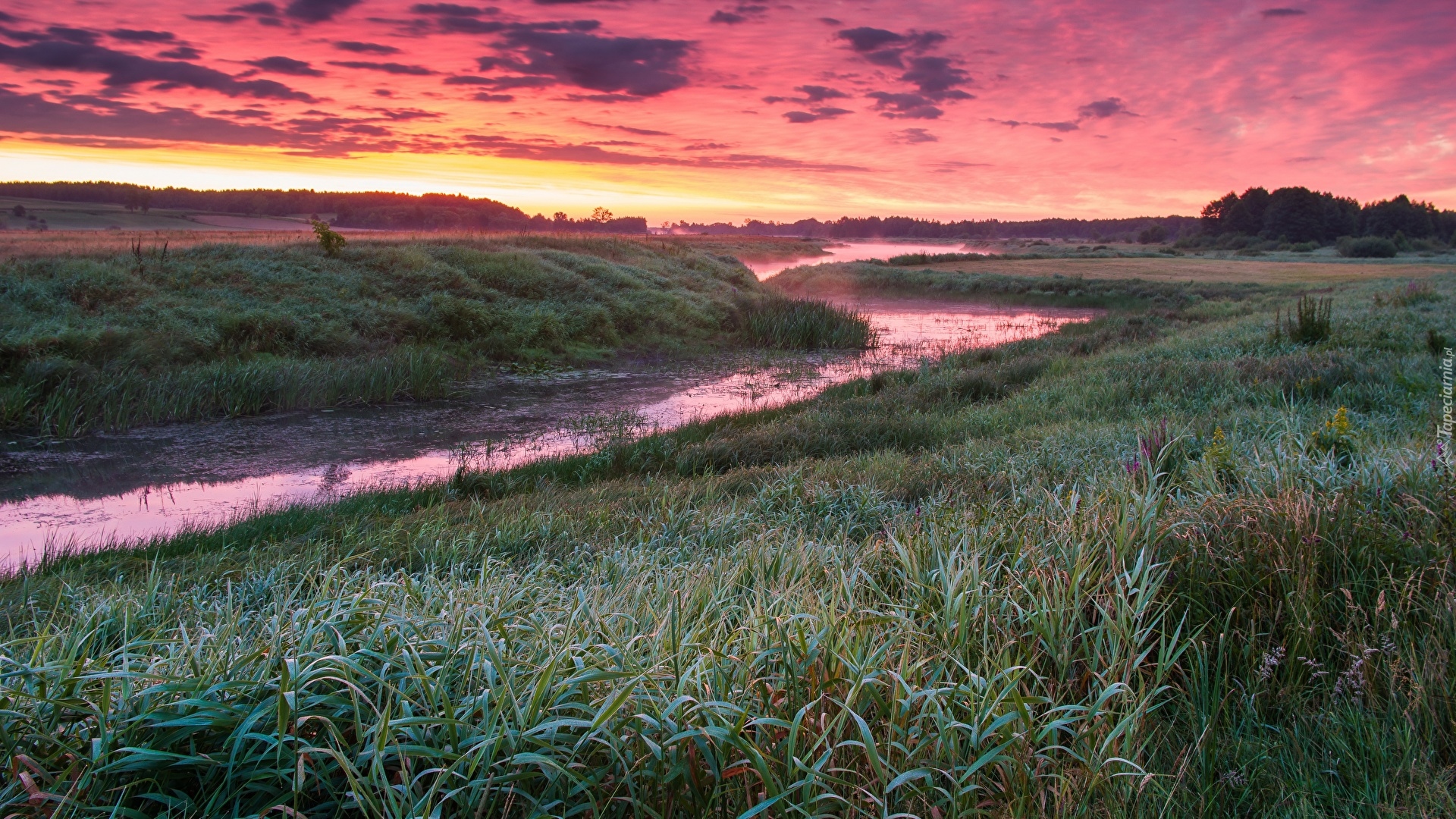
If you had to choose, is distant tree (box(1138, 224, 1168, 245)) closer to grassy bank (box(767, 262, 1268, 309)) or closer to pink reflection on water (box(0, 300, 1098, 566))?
grassy bank (box(767, 262, 1268, 309))

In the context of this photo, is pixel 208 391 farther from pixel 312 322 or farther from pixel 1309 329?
pixel 1309 329

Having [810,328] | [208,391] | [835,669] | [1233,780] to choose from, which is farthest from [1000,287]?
[835,669]

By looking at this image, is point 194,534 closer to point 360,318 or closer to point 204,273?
point 360,318

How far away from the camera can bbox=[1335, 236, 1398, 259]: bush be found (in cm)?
6328

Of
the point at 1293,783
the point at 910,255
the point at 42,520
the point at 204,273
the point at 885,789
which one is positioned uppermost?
the point at 910,255

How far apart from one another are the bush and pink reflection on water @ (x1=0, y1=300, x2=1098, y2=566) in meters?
64.2

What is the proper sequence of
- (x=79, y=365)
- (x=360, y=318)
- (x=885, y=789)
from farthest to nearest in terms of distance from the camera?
(x=360, y=318) < (x=79, y=365) < (x=885, y=789)

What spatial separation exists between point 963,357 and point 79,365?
1802 centimetres

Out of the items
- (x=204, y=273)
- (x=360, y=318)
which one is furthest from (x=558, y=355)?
(x=204, y=273)

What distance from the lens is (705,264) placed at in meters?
35.5

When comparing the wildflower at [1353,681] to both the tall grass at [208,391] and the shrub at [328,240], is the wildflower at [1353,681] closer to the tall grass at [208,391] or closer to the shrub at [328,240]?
the tall grass at [208,391]

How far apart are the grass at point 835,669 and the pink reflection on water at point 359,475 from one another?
3677mm

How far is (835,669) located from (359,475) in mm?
10222

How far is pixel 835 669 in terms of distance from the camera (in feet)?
8.42
